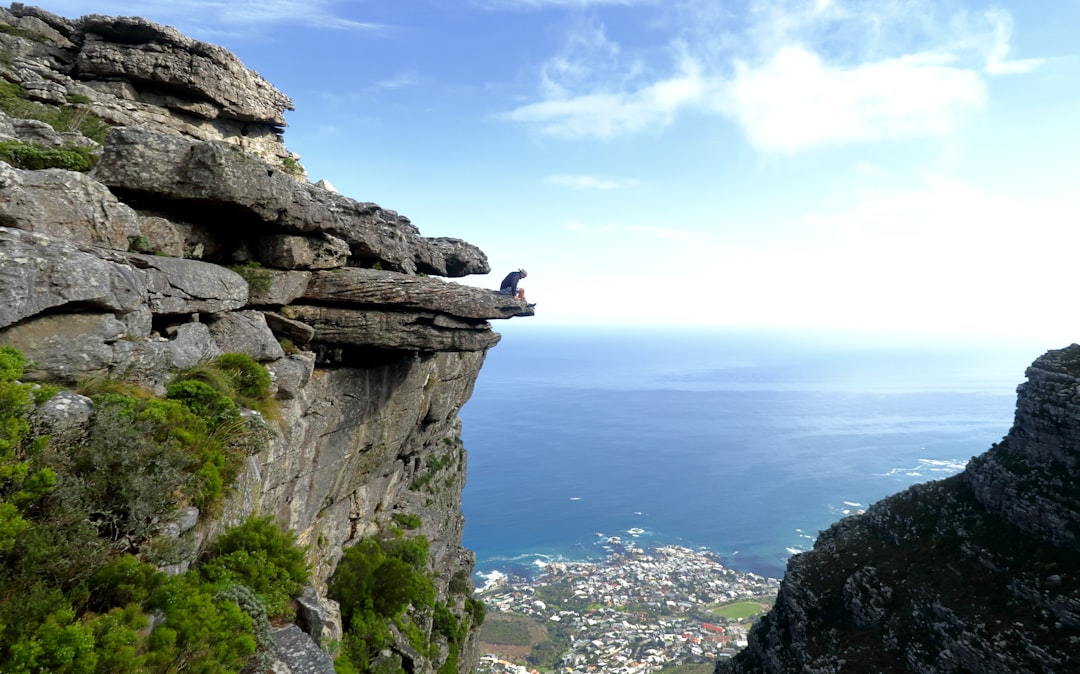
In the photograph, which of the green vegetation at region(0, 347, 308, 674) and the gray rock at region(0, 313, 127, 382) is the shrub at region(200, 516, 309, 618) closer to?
the green vegetation at region(0, 347, 308, 674)

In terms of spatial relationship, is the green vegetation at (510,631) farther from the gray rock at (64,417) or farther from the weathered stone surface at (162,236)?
the gray rock at (64,417)

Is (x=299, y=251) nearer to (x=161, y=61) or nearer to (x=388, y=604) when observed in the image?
(x=161, y=61)

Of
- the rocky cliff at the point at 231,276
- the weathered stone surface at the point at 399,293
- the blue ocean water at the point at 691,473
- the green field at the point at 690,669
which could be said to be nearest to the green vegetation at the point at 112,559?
the rocky cliff at the point at 231,276

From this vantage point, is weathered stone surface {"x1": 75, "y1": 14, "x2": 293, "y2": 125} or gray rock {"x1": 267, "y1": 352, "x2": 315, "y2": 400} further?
weathered stone surface {"x1": 75, "y1": 14, "x2": 293, "y2": 125}

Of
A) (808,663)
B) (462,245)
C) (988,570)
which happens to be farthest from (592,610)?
(462,245)

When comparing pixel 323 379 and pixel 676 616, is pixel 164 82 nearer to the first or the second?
pixel 323 379

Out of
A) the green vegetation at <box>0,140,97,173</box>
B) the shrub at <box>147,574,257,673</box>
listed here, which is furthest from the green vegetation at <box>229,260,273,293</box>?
the shrub at <box>147,574,257,673</box>
